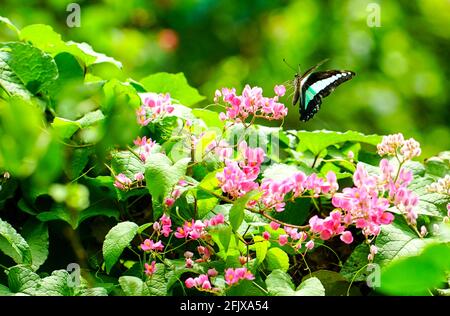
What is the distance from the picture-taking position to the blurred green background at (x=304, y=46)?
3.87 metres

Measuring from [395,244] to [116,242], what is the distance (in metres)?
0.47

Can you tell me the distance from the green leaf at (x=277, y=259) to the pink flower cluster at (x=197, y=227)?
0.39ft

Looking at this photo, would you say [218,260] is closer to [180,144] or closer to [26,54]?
[180,144]

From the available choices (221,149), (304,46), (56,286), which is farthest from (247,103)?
(304,46)

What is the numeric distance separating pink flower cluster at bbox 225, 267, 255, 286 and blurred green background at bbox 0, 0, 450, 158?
279cm

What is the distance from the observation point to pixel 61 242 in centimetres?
130

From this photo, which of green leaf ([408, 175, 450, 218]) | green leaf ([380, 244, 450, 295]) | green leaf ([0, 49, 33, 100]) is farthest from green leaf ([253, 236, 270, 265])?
green leaf ([380, 244, 450, 295])

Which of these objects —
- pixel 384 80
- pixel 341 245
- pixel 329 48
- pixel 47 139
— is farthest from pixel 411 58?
pixel 47 139

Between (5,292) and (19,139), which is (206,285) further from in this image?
(19,139)

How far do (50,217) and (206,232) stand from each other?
0.33m

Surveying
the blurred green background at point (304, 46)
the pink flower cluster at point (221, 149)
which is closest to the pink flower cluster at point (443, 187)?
the pink flower cluster at point (221, 149)

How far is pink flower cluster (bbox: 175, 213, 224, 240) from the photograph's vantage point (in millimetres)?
1050

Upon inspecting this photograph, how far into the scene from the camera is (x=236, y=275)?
1000 mm

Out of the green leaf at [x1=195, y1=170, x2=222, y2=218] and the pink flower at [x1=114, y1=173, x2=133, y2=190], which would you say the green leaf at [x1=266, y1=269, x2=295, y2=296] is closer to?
the green leaf at [x1=195, y1=170, x2=222, y2=218]
